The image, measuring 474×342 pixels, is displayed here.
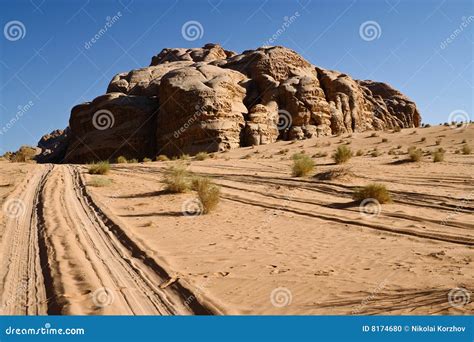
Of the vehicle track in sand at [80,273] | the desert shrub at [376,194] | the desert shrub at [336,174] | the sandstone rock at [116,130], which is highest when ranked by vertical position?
the sandstone rock at [116,130]

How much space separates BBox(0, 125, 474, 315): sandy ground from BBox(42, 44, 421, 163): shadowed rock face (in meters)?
20.7

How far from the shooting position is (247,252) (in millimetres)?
6609

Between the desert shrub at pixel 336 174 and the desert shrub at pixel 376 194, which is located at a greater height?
the desert shrub at pixel 336 174

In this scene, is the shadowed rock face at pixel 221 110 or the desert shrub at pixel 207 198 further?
the shadowed rock face at pixel 221 110

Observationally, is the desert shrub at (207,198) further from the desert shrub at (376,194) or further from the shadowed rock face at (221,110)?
the shadowed rock face at (221,110)

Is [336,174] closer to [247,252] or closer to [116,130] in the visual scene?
[247,252]

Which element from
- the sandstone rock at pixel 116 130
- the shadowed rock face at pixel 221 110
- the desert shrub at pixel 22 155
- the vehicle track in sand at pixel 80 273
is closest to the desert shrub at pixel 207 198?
the vehicle track in sand at pixel 80 273

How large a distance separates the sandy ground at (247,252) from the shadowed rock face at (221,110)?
20.7 metres

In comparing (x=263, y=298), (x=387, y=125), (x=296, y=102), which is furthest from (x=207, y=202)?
(x=387, y=125)

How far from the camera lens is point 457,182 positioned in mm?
12289

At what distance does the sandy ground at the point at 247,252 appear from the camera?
14.9ft

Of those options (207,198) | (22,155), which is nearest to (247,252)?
(207,198)

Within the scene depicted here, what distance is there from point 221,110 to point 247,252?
27786 millimetres

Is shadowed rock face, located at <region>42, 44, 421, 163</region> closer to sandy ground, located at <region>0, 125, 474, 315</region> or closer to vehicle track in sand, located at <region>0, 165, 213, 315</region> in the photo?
sandy ground, located at <region>0, 125, 474, 315</region>
